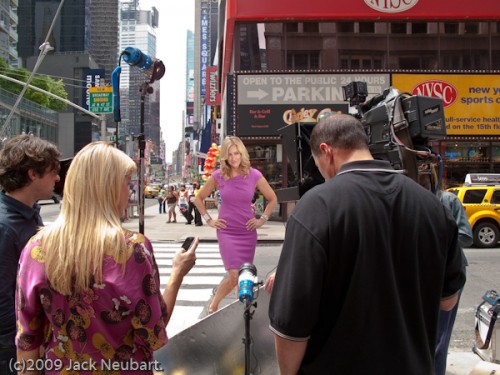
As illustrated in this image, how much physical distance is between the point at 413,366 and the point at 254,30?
2116 centimetres

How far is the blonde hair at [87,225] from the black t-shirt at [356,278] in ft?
2.25

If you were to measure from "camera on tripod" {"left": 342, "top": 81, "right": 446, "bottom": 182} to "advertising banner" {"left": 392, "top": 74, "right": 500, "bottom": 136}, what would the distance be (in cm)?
1952

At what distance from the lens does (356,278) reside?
184 centimetres

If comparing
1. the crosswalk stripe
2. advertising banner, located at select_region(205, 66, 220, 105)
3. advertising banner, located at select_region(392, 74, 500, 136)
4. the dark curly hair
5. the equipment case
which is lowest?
the crosswalk stripe

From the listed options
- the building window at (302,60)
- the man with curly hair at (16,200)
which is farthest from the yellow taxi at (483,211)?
the man with curly hair at (16,200)

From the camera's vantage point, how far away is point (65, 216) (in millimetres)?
1961

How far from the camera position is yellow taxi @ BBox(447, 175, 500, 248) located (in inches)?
539

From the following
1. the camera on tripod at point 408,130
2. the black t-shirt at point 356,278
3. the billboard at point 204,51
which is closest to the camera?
the black t-shirt at point 356,278

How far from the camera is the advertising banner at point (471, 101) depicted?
21.5 m

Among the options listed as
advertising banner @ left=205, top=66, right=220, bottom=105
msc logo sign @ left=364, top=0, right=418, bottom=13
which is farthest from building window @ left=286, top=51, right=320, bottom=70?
advertising banner @ left=205, top=66, right=220, bottom=105

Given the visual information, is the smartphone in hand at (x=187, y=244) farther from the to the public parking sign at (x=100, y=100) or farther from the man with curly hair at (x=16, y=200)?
the to the public parking sign at (x=100, y=100)

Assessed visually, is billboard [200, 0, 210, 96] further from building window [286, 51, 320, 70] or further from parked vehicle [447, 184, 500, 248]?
parked vehicle [447, 184, 500, 248]

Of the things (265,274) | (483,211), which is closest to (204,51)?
(483,211)

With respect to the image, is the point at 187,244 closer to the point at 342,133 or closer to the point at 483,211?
the point at 342,133
